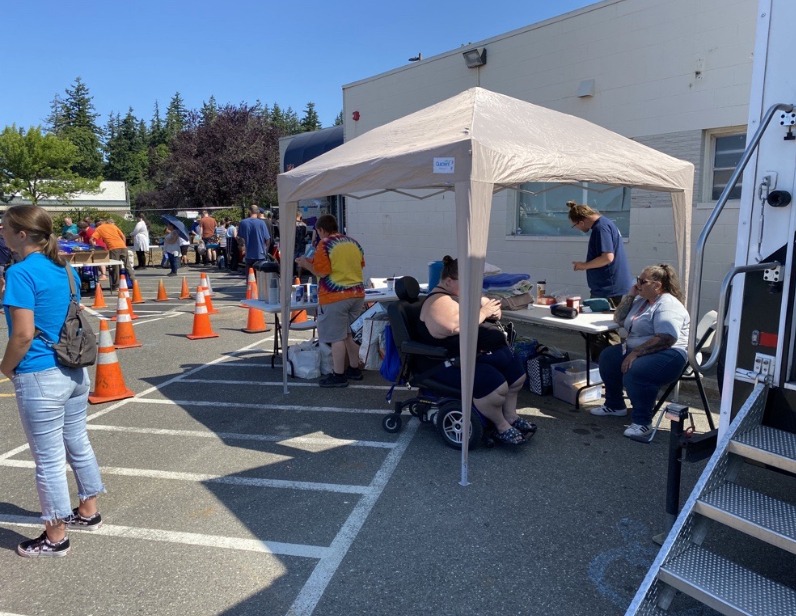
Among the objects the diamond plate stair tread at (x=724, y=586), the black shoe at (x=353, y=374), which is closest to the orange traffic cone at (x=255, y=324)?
the black shoe at (x=353, y=374)

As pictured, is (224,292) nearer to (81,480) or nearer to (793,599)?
(81,480)

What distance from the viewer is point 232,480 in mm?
4082

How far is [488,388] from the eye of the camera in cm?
437

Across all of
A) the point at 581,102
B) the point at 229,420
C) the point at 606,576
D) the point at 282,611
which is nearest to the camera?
the point at 282,611

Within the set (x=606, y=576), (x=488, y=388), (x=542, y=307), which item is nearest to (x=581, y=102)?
(x=542, y=307)

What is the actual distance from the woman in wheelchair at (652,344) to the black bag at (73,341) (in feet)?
12.3

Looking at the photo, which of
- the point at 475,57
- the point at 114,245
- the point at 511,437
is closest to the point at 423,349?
the point at 511,437

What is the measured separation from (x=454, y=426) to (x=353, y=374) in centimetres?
217

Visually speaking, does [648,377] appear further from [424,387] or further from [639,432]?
[424,387]

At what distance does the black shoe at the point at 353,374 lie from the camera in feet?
21.1

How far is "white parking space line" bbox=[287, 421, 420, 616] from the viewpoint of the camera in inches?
110

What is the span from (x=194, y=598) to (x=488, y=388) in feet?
7.80

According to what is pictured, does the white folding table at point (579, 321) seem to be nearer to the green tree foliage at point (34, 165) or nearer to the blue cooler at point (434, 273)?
the blue cooler at point (434, 273)

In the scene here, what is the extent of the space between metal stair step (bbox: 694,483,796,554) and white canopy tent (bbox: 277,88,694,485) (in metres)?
1.60
